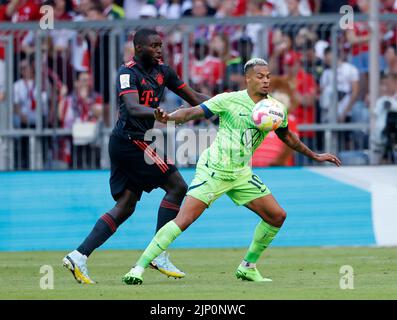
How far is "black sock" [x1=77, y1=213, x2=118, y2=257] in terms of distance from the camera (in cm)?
1237

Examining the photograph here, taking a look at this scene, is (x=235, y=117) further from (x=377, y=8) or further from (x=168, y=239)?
(x=377, y=8)

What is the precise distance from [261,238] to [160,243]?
1.16m

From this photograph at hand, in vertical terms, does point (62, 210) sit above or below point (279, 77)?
below

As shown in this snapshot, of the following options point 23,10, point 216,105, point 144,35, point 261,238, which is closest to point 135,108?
point 144,35

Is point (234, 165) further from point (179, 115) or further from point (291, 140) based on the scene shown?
point (179, 115)

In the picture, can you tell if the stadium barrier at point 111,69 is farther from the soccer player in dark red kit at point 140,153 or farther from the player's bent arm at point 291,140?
the player's bent arm at point 291,140

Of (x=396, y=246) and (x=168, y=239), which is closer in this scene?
(x=168, y=239)

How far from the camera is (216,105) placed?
11.6 meters

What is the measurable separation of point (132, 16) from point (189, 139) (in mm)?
3814

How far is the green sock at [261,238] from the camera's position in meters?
12.0

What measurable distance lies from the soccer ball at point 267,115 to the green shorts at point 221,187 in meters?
0.61

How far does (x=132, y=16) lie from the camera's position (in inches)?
816
